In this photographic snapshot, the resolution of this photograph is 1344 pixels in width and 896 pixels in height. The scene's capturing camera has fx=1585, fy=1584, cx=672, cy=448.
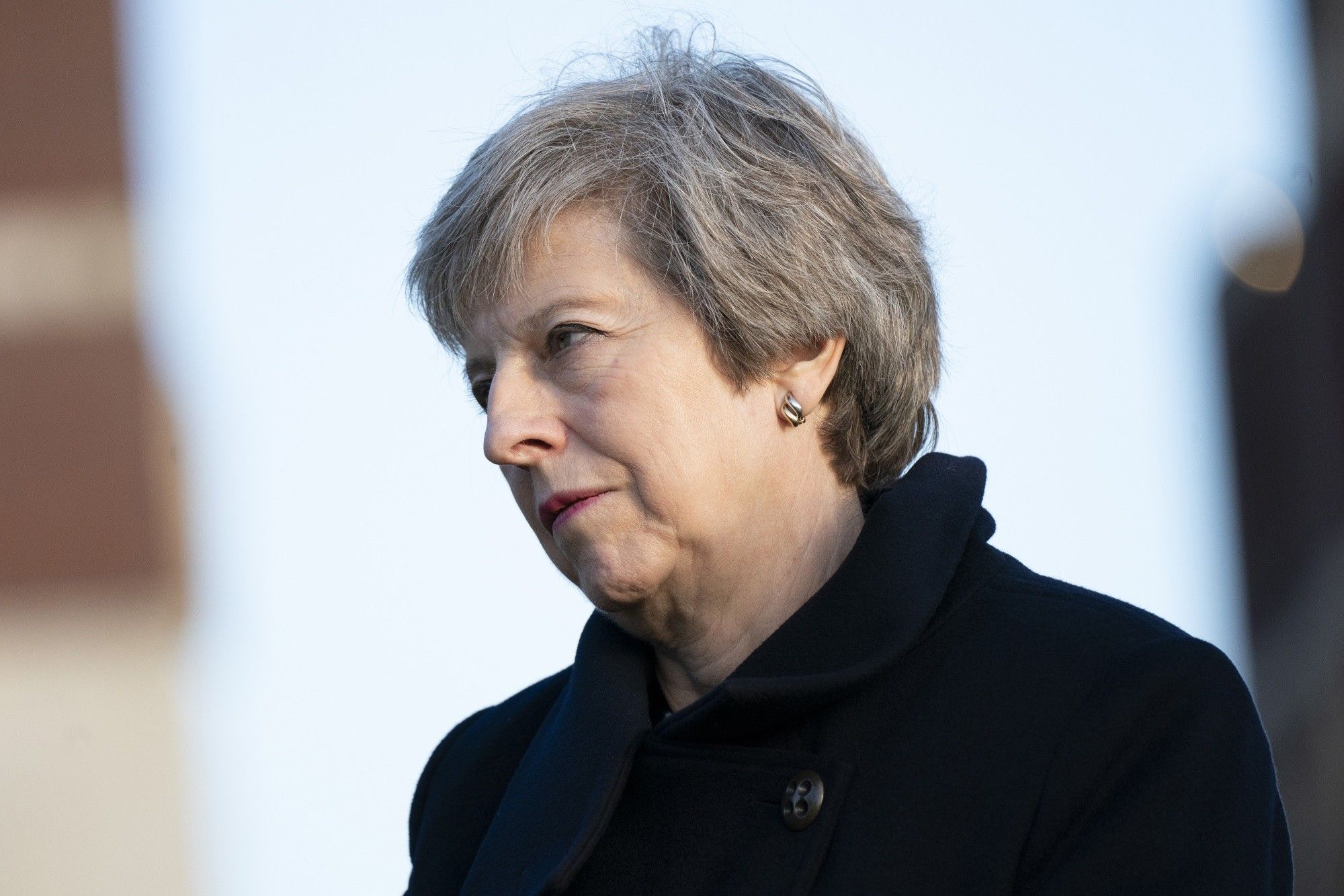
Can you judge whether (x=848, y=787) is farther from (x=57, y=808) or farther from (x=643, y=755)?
(x=57, y=808)

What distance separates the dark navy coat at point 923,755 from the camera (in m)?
1.88

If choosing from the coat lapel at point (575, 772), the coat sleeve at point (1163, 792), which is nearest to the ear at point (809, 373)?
the coat lapel at point (575, 772)

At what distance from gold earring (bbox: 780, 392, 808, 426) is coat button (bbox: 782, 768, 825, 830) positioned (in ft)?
1.78

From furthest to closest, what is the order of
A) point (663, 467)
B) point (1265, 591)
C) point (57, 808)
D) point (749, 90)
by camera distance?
point (1265, 591) < point (57, 808) < point (749, 90) < point (663, 467)

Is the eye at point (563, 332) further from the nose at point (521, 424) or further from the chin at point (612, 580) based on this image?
the chin at point (612, 580)

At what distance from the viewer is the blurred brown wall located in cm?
857

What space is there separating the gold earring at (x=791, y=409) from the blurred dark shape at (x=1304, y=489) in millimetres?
7406

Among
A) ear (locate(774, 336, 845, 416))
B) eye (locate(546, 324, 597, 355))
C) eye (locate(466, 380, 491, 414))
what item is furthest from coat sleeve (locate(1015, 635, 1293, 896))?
eye (locate(466, 380, 491, 414))

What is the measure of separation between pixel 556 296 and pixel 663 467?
0.98ft

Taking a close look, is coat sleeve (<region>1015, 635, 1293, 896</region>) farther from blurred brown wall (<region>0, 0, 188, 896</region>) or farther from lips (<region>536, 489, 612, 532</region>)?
blurred brown wall (<region>0, 0, 188, 896</region>)

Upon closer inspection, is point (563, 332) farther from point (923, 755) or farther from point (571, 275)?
point (923, 755)

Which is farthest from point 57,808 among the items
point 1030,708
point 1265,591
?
point 1265,591

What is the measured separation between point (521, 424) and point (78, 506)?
23.7ft

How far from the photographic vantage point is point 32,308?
8.91 metres
